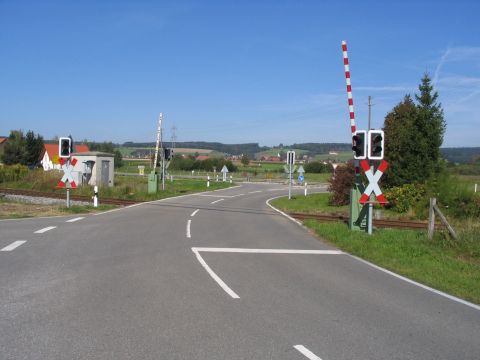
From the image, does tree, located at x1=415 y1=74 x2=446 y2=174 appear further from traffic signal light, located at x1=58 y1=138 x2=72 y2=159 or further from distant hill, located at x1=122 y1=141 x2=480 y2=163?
distant hill, located at x1=122 y1=141 x2=480 y2=163

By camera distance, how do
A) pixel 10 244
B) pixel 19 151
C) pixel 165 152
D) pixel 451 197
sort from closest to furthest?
pixel 10 244
pixel 451 197
pixel 165 152
pixel 19 151

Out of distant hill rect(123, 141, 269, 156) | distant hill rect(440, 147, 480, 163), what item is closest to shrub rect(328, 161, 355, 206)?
distant hill rect(440, 147, 480, 163)

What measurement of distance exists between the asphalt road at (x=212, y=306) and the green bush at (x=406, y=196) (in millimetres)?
14186

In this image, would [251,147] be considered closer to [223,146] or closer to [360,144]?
[223,146]

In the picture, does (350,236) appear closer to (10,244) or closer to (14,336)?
(10,244)

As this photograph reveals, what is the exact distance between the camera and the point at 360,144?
1460 centimetres

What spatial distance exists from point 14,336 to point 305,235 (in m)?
11.3

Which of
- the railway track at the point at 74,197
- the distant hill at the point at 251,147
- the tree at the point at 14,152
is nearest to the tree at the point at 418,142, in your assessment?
the railway track at the point at 74,197

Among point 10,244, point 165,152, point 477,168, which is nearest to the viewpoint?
point 10,244

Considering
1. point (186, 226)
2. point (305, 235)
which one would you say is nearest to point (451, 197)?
point (305, 235)

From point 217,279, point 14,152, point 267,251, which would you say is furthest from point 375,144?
point 14,152

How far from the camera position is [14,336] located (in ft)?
18.0

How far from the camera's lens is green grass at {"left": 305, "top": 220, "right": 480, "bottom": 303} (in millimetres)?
9258

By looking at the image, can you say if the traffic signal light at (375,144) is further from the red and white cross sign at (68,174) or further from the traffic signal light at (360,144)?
the red and white cross sign at (68,174)
